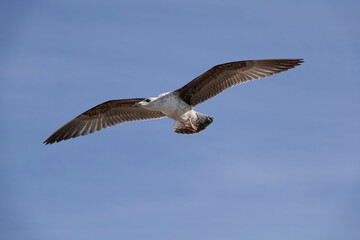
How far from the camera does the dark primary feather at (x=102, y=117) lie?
1377 centimetres

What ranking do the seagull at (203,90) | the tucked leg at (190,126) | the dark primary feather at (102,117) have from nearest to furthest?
the seagull at (203,90) → the tucked leg at (190,126) → the dark primary feather at (102,117)

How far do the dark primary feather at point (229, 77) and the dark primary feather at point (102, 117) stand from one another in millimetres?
1524

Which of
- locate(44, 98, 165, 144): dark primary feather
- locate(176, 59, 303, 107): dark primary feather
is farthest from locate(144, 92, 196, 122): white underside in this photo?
locate(44, 98, 165, 144): dark primary feather

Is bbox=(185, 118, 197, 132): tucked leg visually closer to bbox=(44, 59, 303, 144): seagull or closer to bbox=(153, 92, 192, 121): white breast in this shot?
bbox=(44, 59, 303, 144): seagull

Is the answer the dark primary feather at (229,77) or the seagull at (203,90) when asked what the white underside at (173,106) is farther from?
the dark primary feather at (229,77)

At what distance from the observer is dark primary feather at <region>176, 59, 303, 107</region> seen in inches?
483

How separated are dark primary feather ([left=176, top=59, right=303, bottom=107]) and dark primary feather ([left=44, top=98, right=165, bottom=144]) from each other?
152 centimetres

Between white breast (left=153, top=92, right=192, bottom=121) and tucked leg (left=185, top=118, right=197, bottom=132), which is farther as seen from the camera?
tucked leg (left=185, top=118, right=197, bottom=132)

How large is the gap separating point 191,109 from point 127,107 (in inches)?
83.4

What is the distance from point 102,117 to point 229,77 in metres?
3.83

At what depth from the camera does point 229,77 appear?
12.4 m

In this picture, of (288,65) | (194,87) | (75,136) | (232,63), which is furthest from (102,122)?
(288,65)

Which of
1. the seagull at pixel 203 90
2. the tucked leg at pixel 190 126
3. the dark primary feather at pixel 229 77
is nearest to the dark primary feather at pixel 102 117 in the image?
the seagull at pixel 203 90

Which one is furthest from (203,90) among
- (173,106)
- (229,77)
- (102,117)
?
(102,117)
